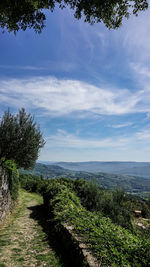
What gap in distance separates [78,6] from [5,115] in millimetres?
10951

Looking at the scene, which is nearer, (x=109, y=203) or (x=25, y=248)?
(x=25, y=248)

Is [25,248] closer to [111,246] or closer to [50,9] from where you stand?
[111,246]

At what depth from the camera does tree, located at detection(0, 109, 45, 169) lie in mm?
13305

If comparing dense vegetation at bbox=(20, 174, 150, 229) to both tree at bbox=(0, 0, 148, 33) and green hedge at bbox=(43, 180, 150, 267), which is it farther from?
tree at bbox=(0, 0, 148, 33)

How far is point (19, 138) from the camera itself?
44.7 ft

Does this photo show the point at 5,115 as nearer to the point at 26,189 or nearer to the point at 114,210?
the point at 26,189

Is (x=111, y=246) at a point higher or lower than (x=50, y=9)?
lower

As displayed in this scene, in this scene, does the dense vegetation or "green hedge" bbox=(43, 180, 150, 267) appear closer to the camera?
"green hedge" bbox=(43, 180, 150, 267)

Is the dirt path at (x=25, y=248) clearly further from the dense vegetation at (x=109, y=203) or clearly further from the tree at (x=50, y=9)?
the tree at (x=50, y=9)

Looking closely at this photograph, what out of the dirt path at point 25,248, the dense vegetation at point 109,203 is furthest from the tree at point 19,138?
the dirt path at point 25,248

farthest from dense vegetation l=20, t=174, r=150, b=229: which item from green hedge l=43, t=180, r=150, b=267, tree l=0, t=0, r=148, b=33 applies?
tree l=0, t=0, r=148, b=33

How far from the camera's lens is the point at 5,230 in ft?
19.8

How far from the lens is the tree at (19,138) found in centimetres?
1330

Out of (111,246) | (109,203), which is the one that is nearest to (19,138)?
(109,203)
